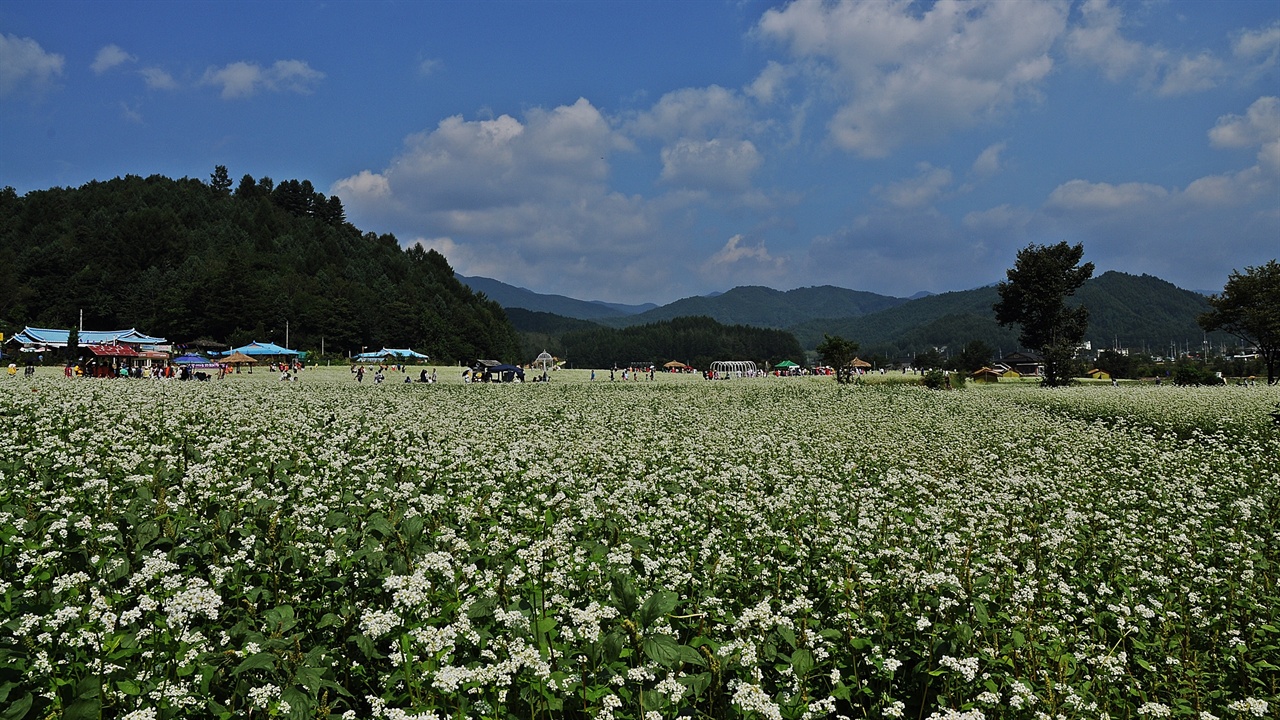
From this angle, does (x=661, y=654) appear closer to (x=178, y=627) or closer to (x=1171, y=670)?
(x=178, y=627)

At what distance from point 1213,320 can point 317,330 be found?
12695 cm

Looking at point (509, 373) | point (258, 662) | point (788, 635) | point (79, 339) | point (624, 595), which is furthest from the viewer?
point (79, 339)

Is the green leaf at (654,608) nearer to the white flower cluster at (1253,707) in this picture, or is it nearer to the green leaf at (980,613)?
the green leaf at (980,613)

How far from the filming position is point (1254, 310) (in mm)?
49594

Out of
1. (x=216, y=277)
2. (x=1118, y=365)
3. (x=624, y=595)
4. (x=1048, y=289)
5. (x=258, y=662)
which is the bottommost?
(x=258, y=662)

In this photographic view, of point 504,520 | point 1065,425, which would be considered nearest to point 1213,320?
point 1065,425

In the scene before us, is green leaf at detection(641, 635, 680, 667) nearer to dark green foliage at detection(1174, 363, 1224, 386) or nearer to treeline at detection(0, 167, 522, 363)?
dark green foliage at detection(1174, 363, 1224, 386)

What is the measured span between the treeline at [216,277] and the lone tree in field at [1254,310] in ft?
391

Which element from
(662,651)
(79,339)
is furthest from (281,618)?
(79,339)

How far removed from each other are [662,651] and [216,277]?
134818 mm

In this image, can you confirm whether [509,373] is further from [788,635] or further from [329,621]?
[788,635]

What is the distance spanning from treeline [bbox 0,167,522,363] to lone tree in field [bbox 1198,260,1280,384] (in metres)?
119

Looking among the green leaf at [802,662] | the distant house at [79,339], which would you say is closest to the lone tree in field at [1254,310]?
the green leaf at [802,662]

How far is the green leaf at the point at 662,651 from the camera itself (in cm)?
345
